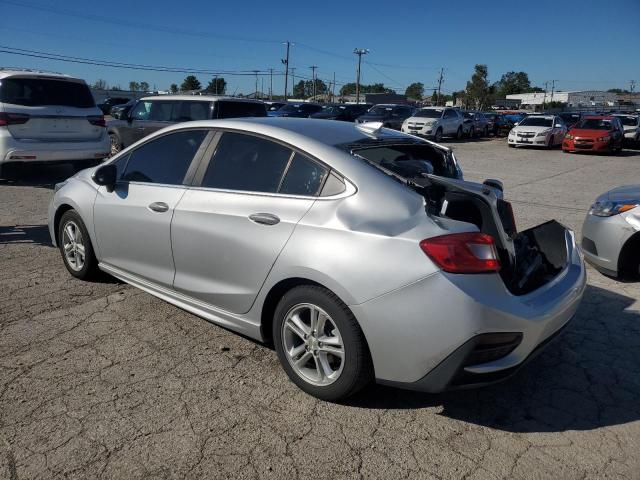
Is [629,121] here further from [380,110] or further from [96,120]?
[96,120]

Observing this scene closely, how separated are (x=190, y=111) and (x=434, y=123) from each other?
53.4 ft

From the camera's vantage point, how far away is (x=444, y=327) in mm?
2539

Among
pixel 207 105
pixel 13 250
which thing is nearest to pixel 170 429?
pixel 13 250

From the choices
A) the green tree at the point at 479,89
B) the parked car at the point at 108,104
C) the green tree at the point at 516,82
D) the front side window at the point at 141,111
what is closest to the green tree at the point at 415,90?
the green tree at the point at 516,82

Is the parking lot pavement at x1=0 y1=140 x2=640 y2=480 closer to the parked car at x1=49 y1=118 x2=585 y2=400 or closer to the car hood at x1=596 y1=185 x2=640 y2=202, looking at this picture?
the parked car at x1=49 y1=118 x2=585 y2=400

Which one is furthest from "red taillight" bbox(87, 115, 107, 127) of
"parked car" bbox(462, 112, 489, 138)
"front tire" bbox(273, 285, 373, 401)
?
"parked car" bbox(462, 112, 489, 138)

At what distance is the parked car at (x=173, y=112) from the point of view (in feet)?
35.1

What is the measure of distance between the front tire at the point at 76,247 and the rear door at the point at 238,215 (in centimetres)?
133

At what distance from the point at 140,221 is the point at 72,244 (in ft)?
4.13

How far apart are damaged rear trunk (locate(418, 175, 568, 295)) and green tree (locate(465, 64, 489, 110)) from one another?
9392 centimetres

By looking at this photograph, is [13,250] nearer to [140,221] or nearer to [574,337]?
[140,221]

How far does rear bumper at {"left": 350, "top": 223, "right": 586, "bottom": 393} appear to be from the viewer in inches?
99.7

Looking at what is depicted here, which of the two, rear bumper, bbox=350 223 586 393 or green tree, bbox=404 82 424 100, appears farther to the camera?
green tree, bbox=404 82 424 100

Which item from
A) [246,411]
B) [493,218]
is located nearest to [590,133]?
[493,218]
